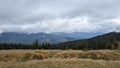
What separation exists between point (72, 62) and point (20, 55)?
25.5m

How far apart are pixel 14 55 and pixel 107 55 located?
19982 millimetres

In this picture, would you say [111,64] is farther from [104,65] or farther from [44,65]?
[44,65]

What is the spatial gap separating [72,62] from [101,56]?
21442 millimetres

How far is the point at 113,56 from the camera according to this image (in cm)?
4606

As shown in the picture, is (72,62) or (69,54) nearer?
(72,62)

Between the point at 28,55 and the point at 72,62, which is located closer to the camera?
the point at 72,62

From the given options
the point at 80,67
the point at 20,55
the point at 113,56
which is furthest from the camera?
the point at 20,55

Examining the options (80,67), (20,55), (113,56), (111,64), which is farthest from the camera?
(20,55)

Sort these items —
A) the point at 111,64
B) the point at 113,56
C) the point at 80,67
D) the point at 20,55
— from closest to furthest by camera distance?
the point at 80,67 → the point at 111,64 → the point at 113,56 → the point at 20,55

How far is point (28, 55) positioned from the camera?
50.2 m

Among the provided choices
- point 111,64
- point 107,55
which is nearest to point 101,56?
point 107,55

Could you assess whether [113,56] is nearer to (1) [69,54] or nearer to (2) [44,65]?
(1) [69,54]

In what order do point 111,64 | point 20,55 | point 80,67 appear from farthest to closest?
point 20,55 → point 111,64 → point 80,67

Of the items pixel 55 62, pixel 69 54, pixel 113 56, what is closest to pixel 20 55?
pixel 69 54
